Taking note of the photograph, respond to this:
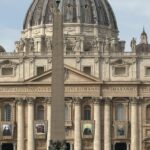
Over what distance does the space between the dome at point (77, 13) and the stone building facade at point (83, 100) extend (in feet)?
82.8

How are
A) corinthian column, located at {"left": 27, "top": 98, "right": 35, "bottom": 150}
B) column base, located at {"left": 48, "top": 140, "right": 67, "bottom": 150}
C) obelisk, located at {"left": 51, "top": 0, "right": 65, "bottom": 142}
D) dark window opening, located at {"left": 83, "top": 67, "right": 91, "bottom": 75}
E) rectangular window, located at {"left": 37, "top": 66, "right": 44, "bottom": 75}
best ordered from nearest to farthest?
column base, located at {"left": 48, "top": 140, "right": 67, "bottom": 150}, obelisk, located at {"left": 51, "top": 0, "right": 65, "bottom": 142}, corinthian column, located at {"left": 27, "top": 98, "right": 35, "bottom": 150}, dark window opening, located at {"left": 83, "top": 67, "right": 91, "bottom": 75}, rectangular window, located at {"left": 37, "top": 66, "right": 44, "bottom": 75}

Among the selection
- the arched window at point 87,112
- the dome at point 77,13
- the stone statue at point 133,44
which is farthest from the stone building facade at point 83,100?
the dome at point 77,13

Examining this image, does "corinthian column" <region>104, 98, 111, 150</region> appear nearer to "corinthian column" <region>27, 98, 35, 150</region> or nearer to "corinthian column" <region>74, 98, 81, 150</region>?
"corinthian column" <region>74, 98, 81, 150</region>

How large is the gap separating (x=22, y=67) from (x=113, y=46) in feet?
57.0

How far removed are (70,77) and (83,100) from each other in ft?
9.38

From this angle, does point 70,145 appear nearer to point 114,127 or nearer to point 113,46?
point 114,127

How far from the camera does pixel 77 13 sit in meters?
110

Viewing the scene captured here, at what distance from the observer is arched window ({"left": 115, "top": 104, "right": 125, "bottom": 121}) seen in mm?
82938

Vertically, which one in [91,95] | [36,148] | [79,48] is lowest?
[36,148]

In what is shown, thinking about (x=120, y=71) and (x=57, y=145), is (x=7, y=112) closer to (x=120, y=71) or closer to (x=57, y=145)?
(x=120, y=71)

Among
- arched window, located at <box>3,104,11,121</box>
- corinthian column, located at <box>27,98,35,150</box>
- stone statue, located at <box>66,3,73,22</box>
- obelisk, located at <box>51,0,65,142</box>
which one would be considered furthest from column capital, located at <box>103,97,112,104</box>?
obelisk, located at <box>51,0,65,142</box>

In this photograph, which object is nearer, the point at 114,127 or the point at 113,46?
the point at 114,127

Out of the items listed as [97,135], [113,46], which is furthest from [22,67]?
[113,46]

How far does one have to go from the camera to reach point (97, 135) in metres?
82.3
